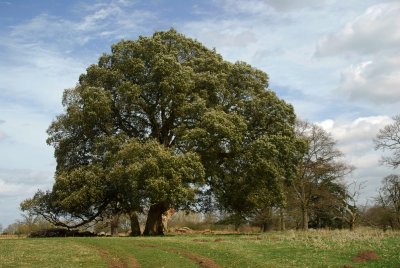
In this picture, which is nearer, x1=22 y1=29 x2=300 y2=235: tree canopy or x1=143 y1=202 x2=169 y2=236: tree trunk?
x1=22 y1=29 x2=300 y2=235: tree canopy

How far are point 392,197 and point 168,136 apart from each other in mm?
47383

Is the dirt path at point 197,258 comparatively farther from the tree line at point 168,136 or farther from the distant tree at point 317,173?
the distant tree at point 317,173

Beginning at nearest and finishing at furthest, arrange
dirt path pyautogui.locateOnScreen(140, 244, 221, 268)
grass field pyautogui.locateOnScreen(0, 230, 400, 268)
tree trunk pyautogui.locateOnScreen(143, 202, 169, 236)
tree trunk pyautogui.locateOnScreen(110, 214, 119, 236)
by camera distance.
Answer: dirt path pyautogui.locateOnScreen(140, 244, 221, 268)
grass field pyautogui.locateOnScreen(0, 230, 400, 268)
tree trunk pyautogui.locateOnScreen(143, 202, 169, 236)
tree trunk pyautogui.locateOnScreen(110, 214, 119, 236)

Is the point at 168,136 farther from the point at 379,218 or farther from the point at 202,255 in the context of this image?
the point at 379,218

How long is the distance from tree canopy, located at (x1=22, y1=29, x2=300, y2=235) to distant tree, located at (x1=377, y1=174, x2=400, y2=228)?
35189mm

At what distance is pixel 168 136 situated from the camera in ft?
161

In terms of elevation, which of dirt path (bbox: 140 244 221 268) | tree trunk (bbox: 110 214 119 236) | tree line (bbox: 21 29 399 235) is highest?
tree line (bbox: 21 29 399 235)

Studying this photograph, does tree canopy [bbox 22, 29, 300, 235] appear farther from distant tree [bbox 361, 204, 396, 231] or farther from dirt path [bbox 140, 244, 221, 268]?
distant tree [bbox 361, 204, 396, 231]

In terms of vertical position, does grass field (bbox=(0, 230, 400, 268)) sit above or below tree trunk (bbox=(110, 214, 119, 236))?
below

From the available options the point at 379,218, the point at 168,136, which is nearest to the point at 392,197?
the point at 379,218

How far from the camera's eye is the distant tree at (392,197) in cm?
7456

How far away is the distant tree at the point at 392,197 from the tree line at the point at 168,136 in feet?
86.2

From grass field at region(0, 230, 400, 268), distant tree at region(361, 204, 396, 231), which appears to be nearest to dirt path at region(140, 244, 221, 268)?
grass field at region(0, 230, 400, 268)

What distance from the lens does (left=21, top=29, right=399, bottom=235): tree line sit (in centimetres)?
4197
